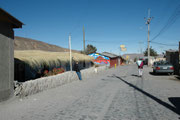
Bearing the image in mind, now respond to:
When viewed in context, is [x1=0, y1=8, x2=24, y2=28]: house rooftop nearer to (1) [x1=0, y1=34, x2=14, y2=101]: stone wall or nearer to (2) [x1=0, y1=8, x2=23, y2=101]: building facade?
(2) [x1=0, y1=8, x2=23, y2=101]: building facade

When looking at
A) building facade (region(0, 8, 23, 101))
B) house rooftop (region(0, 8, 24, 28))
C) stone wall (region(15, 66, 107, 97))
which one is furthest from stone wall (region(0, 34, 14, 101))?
house rooftop (region(0, 8, 24, 28))

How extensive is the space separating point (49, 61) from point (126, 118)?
421 inches

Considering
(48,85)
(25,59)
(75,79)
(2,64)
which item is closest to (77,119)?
(2,64)

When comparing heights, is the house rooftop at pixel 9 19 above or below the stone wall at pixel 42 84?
above

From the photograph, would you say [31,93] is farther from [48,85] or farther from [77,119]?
[77,119]

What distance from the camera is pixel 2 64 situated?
6.21 meters

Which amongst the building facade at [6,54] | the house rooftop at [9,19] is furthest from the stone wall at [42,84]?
the house rooftop at [9,19]

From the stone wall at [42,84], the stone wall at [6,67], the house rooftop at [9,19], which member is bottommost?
the stone wall at [42,84]

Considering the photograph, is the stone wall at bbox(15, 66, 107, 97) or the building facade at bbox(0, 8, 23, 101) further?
the stone wall at bbox(15, 66, 107, 97)

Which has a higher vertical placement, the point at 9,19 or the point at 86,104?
the point at 9,19

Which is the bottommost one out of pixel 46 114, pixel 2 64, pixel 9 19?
pixel 46 114

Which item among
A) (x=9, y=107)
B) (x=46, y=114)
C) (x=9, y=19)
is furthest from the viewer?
(x=9, y=19)

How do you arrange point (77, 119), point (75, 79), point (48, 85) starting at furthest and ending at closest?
1. point (75, 79)
2. point (48, 85)
3. point (77, 119)

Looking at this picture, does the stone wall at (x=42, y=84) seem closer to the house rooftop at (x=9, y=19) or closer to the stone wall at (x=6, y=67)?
the stone wall at (x=6, y=67)
